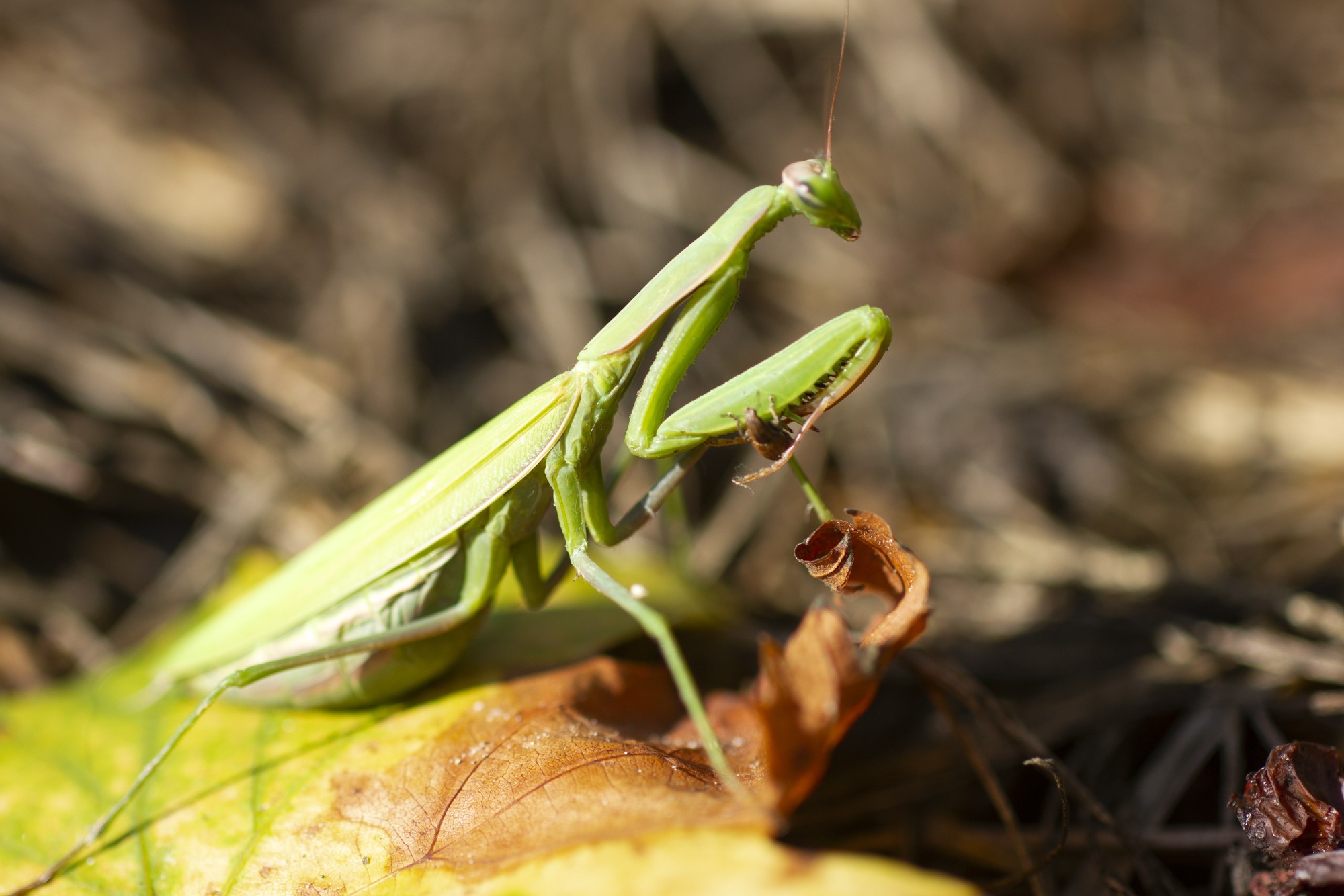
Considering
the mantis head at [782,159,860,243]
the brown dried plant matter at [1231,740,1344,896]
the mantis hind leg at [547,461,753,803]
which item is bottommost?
the brown dried plant matter at [1231,740,1344,896]

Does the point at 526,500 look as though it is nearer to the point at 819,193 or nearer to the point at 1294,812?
the point at 819,193

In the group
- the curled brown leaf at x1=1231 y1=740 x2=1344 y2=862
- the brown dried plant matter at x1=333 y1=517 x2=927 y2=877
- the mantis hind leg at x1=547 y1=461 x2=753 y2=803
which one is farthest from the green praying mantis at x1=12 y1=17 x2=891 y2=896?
the curled brown leaf at x1=1231 y1=740 x2=1344 y2=862

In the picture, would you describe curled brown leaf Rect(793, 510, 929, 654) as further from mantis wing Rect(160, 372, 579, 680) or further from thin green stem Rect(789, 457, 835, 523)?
mantis wing Rect(160, 372, 579, 680)

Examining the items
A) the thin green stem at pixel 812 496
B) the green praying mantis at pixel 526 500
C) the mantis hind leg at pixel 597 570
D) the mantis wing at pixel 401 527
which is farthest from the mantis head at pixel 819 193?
the mantis hind leg at pixel 597 570

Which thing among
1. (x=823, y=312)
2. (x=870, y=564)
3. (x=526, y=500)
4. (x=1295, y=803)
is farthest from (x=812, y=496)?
(x=823, y=312)

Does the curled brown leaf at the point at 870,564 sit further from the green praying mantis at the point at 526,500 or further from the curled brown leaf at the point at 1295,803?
the curled brown leaf at the point at 1295,803

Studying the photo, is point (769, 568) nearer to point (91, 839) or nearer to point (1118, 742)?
point (1118, 742)
